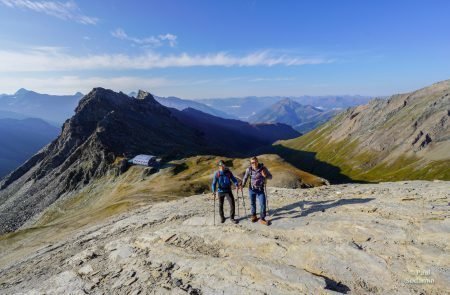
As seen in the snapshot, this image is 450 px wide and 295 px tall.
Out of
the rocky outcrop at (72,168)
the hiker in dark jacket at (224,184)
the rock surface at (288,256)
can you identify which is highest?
the hiker in dark jacket at (224,184)

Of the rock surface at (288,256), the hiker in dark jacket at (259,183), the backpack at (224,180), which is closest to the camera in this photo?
the rock surface at (288,256)

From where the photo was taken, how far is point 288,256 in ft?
59.9

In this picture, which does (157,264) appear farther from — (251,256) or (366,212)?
(366,212)

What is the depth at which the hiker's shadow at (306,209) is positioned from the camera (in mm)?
24325

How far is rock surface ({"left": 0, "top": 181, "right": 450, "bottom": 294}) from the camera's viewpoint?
15.8m

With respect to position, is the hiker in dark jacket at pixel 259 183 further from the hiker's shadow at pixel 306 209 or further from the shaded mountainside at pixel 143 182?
the shaded mountainside at pixel 143 182

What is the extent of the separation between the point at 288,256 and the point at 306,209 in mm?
7542

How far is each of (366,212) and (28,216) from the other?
129478 mm

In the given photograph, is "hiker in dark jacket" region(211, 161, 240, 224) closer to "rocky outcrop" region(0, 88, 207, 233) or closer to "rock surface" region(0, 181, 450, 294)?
"rock surface" region(0, 181, 450, 294)

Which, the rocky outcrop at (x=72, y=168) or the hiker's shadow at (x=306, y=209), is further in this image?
the rocky outcrop at (x=72, y=168)

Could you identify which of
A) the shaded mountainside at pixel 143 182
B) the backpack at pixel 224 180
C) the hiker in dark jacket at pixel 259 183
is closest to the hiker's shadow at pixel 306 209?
the hiker in dark jacket at pixel 259 183

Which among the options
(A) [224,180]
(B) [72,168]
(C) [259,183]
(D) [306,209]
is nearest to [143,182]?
(B) [72,168]

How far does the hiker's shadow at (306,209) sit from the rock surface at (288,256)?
69mm

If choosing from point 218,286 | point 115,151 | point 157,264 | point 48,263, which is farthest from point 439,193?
point 115,151
